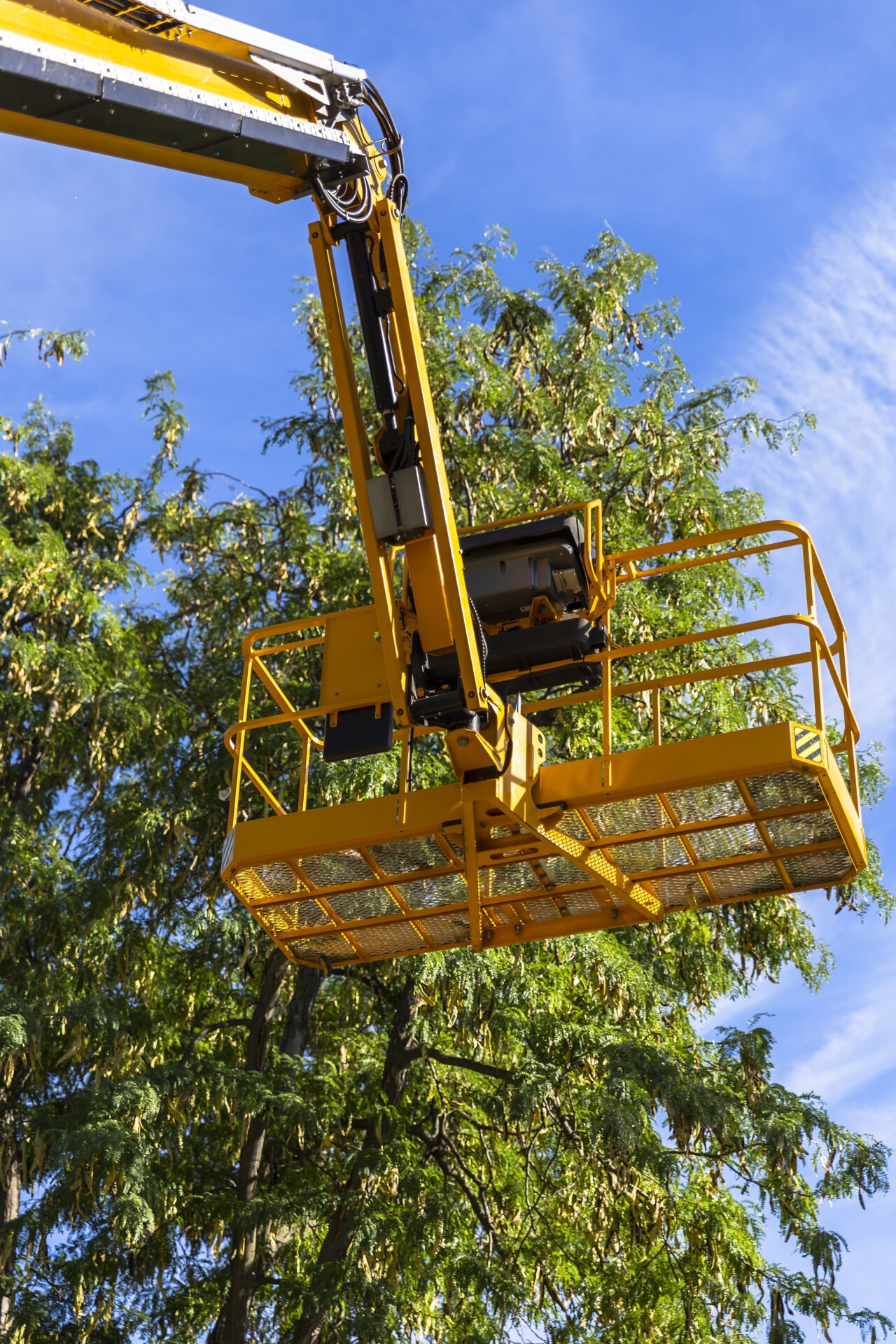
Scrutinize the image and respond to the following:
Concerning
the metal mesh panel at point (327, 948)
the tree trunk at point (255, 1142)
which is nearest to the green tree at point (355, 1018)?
the tree trunk at point (255, 1142)

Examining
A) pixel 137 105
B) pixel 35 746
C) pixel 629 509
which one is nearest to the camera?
pixel 137 105

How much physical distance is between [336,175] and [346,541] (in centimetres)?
877

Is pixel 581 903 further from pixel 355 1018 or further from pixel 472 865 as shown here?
pixel 355 1018

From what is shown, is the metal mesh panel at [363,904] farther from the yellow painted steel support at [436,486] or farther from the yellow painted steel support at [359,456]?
the yellow painted steel support at [436,486]

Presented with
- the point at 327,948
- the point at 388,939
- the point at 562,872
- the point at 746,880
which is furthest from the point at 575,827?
the point at 327,948

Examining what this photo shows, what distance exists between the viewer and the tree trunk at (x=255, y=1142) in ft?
43.2

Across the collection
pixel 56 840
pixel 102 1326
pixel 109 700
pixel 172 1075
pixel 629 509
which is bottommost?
pixel 102 1326

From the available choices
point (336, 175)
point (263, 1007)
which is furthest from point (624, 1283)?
point (336, 175)

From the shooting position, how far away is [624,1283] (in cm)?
1280

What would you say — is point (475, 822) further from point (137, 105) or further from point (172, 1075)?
point (172, 1075)

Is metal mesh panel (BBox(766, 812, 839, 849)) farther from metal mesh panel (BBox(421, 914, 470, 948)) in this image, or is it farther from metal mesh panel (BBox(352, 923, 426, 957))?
metal mesh panel (BBox(352, 923, 426, 957))

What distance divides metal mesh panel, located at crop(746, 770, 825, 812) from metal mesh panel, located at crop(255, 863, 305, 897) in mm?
2483

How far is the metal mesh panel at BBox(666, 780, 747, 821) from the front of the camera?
7.52m

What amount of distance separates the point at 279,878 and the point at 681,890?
7.28ft
